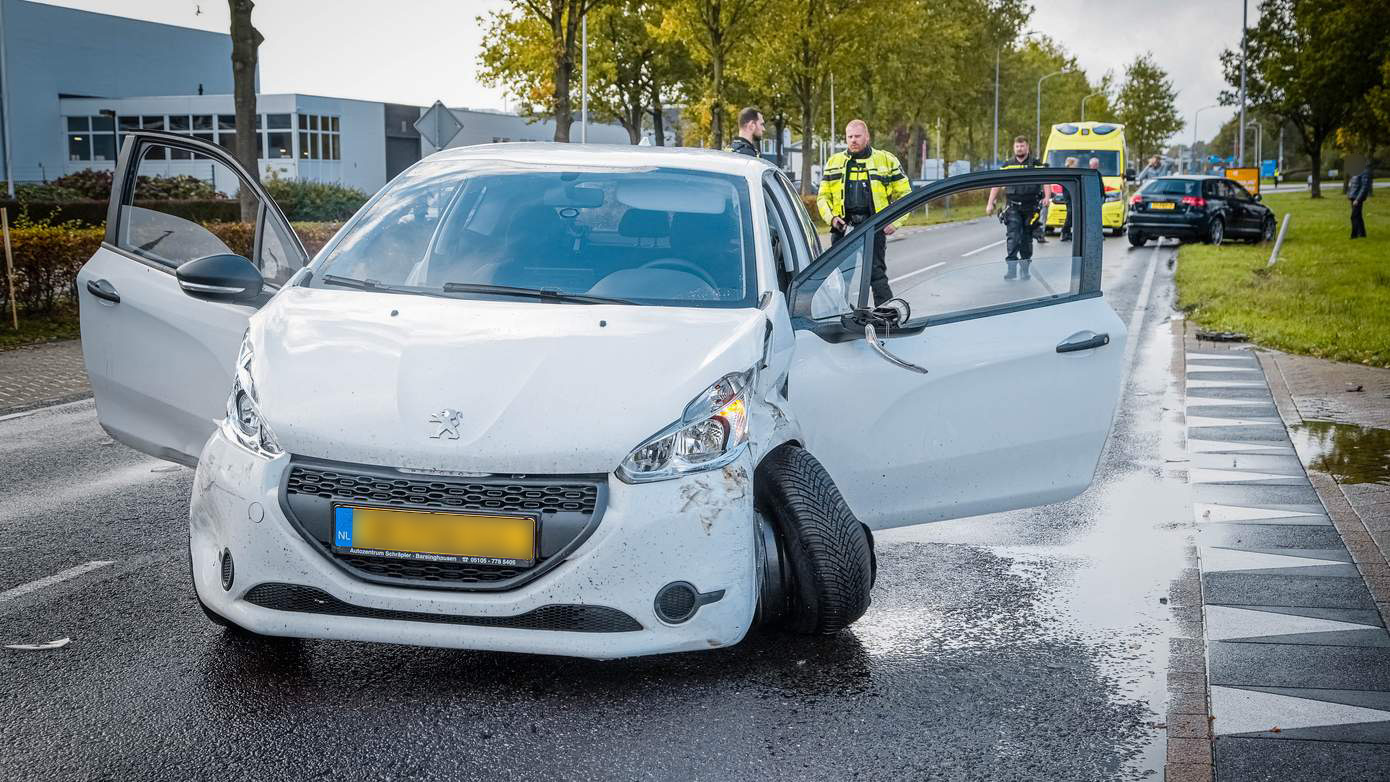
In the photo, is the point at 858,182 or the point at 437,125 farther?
the point at 437,125

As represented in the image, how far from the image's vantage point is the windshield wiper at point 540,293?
477 cm

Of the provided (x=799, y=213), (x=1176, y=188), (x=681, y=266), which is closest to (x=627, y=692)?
(x=681, y=266)

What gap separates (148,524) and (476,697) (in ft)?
9.82

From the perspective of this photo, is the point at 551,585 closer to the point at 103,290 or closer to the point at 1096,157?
the point at 103,290

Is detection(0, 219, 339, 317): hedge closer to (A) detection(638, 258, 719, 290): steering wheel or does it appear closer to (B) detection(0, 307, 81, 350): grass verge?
(B) detection(0, 307, 81, 350): grass verge

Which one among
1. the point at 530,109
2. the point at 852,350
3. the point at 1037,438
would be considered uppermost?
the point at 530,109

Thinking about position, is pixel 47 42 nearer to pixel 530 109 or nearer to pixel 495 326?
pixel 530 109

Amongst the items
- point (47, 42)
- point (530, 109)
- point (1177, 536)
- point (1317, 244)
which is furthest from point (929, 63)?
point (1177, 536)

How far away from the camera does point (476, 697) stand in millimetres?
4301

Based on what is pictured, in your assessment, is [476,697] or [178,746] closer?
[178,746]

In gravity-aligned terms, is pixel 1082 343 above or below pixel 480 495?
above

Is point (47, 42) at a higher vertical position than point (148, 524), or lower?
higher

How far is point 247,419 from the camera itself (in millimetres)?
4250

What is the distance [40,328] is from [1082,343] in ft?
42.0
